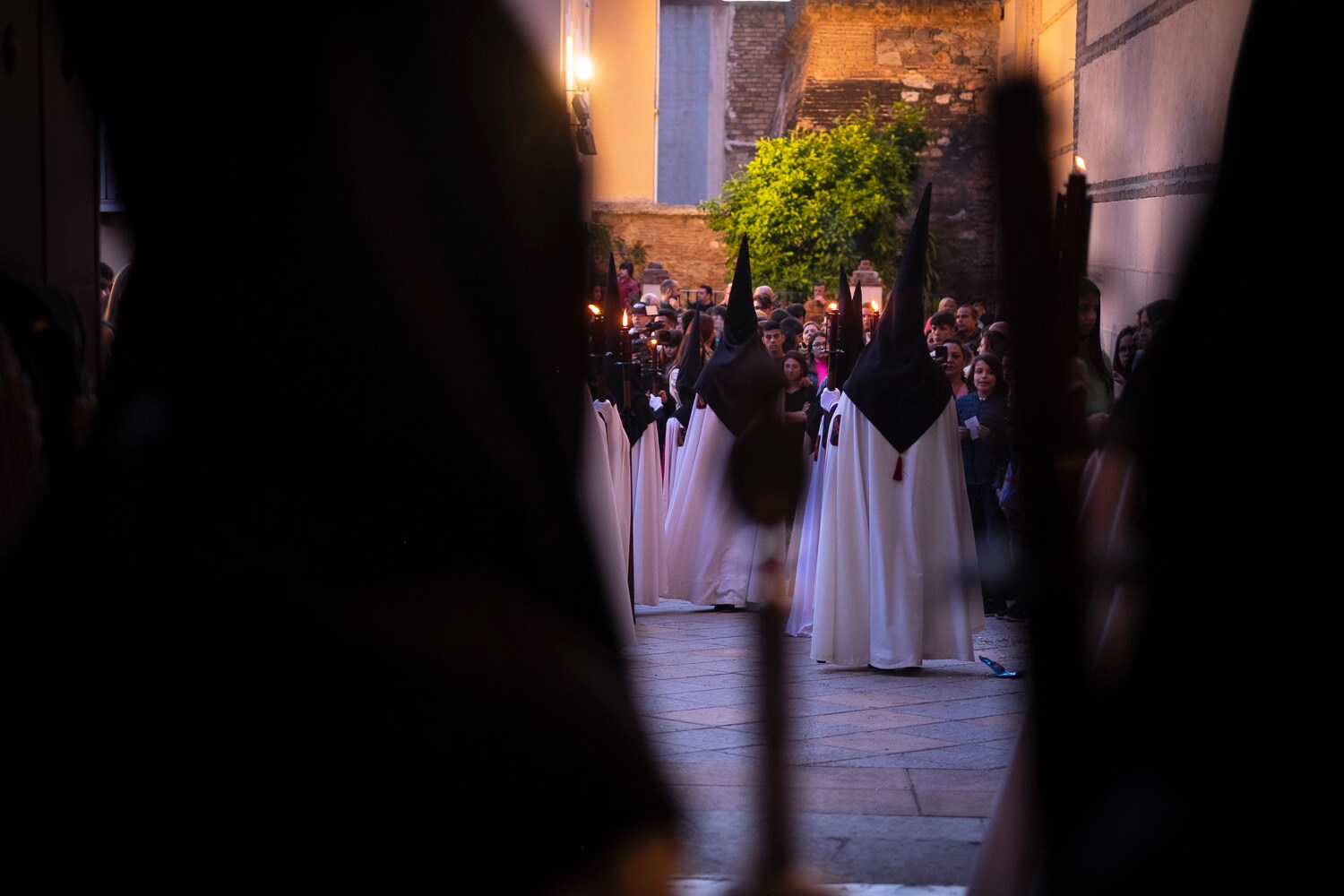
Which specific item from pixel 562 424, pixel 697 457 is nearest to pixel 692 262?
pixel 697 457

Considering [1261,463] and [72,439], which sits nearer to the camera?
[1261,463]

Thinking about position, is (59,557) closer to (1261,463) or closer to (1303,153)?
(1261,463)

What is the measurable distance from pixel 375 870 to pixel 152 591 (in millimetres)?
344

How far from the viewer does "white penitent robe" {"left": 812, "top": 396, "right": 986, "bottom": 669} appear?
7402 millimetres

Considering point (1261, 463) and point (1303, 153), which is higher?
point (1303, 153)

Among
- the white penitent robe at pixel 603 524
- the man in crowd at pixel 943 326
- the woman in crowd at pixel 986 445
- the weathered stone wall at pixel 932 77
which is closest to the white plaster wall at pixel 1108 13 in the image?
the man in crowd at pixel 943 326

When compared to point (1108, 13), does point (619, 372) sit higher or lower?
lower

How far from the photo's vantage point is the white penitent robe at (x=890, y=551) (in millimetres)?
7402

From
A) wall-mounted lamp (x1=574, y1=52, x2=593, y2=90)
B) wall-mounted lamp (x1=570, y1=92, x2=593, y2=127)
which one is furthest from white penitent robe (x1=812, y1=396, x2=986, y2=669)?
wall-mounted lamp (x1=574, y1=52, x2=593, y2=90)

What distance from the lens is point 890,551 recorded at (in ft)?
24.4

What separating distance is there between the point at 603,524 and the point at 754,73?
2895 cm

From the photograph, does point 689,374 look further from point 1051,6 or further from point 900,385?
point 1051,6

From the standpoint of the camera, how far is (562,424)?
6.04 feet

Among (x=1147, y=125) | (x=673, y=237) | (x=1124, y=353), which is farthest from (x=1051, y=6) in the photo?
(x=1124, y=353)
